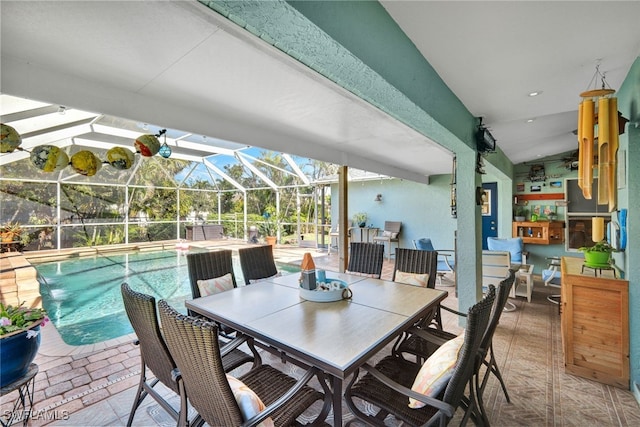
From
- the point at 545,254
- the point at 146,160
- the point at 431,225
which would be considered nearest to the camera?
the point at 545,254

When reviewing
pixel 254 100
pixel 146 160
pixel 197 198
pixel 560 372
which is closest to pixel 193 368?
pixel 254 100

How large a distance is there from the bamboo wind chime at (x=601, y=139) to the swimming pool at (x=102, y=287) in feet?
16.2

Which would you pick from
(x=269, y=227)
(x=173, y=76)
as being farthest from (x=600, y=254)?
(x=269, y=227)

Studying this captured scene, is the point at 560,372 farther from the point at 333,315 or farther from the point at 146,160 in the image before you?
the point at 146,160

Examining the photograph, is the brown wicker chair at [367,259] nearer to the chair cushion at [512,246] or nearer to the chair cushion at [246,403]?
the chair cushion at [246,403]

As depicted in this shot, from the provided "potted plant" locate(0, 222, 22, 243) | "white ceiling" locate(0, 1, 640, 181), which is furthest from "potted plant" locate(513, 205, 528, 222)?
"potted plant" locate(0, 222, 22, 243)

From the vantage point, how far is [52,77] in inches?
82.4

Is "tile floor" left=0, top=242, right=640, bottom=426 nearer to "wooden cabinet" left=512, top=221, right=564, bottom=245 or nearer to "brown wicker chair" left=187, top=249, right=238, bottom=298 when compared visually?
"brown wicker chair" left=187, top=249, right=238, bottom=298

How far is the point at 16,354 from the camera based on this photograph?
181 centimetres

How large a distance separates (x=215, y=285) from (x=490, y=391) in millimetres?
2625

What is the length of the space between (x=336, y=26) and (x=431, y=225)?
772cm

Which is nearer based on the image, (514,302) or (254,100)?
(254,100)

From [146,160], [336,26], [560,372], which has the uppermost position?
[146,160]

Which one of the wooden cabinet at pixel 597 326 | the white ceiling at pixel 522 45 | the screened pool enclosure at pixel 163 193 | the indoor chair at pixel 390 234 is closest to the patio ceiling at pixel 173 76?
→ the white ceiling at pixel 522 45
